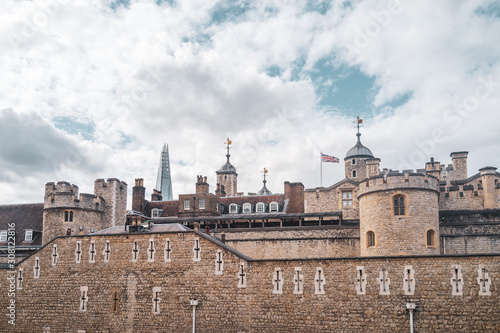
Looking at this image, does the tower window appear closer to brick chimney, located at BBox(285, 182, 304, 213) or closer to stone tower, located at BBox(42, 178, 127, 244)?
stone tower, located at BBox(42, 178, 127, 244)

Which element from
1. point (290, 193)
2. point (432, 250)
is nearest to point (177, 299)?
point (432, 250)

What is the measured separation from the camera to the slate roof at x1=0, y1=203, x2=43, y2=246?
48875 millimetres

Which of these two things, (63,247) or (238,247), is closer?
(63,247)

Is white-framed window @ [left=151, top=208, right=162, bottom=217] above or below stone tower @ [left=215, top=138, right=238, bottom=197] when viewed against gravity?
below

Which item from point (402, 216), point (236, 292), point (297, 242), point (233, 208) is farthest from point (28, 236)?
point (402, 216)

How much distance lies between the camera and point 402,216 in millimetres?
34031

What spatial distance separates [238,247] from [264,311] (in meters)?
13.3

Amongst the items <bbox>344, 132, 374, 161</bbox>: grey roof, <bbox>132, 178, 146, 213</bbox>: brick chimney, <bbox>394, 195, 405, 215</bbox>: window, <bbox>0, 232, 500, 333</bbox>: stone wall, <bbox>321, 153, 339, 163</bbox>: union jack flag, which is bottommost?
<bbox>0, 232, 500, 333</bbox>: stone wall

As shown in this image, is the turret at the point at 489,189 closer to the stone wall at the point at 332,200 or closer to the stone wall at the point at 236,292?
the stone wall at the point at 332,200

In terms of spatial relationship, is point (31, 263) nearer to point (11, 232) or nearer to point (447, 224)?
point (11, 232)

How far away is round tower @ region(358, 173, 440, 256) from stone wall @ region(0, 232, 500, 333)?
774cm

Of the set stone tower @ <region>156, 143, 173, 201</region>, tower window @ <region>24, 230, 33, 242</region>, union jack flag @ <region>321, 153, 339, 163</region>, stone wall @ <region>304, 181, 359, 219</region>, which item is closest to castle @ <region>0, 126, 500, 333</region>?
stone wall @ <region>304, 181, 359, 219</region>

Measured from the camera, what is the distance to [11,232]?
4816cm

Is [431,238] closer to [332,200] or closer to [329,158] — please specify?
[332,200]
